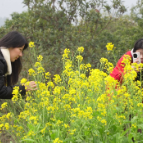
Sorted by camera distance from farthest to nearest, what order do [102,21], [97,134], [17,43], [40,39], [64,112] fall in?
[102,21] → [40,39] → [17,43] → [64,112] → [97,134]

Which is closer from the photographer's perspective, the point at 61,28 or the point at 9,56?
the point at 9,56

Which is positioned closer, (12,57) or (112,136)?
(112,136)

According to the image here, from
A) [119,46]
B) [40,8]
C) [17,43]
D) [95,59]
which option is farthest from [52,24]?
[17,43]

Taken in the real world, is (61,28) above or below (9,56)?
above

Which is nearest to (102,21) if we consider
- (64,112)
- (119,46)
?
(119,46)

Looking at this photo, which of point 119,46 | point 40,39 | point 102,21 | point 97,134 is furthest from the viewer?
point 119,46

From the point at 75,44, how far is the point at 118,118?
344cm

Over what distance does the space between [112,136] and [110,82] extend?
0.50 meters

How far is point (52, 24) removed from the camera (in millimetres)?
5348

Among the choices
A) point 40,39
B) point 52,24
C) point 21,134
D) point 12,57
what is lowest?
point 21,134

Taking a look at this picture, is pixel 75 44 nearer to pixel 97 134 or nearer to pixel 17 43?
pixel 17 43

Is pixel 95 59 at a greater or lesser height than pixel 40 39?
lesser

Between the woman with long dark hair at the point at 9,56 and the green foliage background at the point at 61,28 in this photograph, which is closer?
the woman with long dark hair at the point at 9,56

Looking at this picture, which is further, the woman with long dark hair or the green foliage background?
the green foliage background
